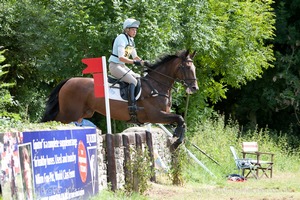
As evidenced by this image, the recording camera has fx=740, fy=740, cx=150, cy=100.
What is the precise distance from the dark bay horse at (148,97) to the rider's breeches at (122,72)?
48 cm

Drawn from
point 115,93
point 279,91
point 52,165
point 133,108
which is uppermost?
point 279,91

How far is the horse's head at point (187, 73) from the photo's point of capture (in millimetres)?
16406

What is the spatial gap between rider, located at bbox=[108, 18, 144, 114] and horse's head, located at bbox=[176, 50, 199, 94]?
1030mm

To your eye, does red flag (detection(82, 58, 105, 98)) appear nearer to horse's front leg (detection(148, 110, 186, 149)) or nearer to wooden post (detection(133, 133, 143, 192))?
wooden post (detection(133, 133, 143, 192))

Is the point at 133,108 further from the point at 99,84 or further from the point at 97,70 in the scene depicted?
the point at 97,70

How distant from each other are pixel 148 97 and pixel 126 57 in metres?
1.55

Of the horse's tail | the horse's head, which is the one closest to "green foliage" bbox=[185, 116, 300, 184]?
the horse's head

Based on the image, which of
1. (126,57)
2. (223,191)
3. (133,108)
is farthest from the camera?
(133,108)

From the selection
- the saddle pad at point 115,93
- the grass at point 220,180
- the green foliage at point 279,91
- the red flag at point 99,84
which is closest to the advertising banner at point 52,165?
the grass at point 220,180

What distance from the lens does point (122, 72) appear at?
15844 millimetres

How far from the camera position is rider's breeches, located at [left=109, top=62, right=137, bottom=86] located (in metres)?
15.8

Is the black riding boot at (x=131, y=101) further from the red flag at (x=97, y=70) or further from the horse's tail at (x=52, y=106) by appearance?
the red flag at (x=97, y=70)

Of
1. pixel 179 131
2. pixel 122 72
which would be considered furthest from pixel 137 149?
pixel 122 72

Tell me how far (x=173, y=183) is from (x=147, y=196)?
2746 millimetres
